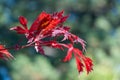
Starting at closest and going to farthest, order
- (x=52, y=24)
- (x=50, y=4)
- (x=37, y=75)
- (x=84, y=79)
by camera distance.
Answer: (x=52, y=24) < (x=84, y=79) < (x=37, y=75) < (x=50, y=4)

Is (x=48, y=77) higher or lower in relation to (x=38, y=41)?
higher

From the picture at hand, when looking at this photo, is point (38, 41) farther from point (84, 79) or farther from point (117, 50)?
point (117, 50)

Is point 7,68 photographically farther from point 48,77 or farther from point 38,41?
point 38,41

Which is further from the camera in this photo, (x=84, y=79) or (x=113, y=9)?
(x=113, y=9)

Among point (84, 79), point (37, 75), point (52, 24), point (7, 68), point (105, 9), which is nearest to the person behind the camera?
point (52, 24)

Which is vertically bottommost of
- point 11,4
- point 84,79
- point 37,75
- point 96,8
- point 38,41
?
point 38,41

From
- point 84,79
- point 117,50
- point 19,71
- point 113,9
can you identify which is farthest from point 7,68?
point 84,79
